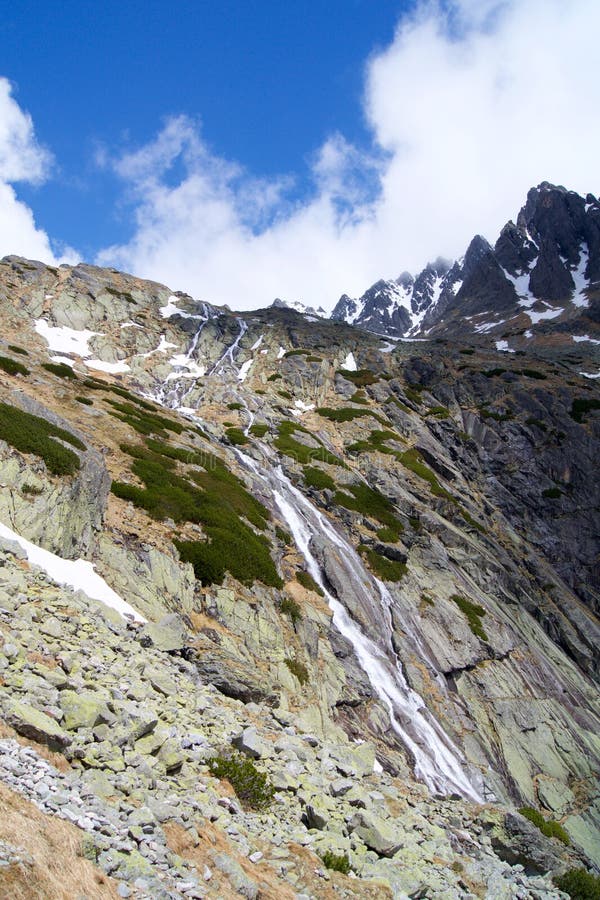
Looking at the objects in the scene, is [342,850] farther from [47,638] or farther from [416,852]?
[47,638]

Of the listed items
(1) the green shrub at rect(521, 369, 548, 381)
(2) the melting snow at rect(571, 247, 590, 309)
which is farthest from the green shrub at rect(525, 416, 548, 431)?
(2) the melting snow at rect(571, 247, 590, 309)

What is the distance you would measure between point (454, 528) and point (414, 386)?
42.8 metres

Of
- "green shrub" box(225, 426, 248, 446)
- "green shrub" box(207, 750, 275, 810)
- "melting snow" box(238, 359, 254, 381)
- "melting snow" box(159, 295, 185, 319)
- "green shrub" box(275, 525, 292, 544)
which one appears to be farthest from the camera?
"melting snow" box(159, 295, 185, 319)

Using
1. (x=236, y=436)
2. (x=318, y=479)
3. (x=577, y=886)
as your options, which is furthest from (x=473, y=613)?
(x=236, y=436)

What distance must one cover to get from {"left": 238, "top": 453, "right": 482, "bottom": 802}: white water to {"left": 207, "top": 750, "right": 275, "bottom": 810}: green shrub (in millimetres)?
14833

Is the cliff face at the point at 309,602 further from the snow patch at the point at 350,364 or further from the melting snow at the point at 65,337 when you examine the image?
the snow patch at the point at 350,364

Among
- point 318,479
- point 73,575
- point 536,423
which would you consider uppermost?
point 536,423

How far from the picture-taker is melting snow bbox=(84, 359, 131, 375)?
231ft

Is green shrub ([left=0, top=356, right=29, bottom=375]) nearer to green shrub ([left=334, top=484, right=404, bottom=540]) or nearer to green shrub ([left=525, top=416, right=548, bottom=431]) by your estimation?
green shrub ([left=334, top=484, right=404, bottom=540])

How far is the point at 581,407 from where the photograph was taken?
80250 mm

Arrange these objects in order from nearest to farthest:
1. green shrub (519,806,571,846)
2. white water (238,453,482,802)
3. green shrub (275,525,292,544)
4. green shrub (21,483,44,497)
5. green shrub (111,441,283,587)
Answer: green shrub (21,483,44,497) < green shrub (519,806,571,846) < white water (238,453,482,802) < green shrub (111,441,283,587) < green shrub (275,525,292,544)

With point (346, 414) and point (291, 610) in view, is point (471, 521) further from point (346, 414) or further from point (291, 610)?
point (291, 610)

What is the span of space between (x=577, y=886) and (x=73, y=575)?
744 inches

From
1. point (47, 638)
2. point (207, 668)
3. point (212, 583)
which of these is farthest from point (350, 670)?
point (47, 638)
